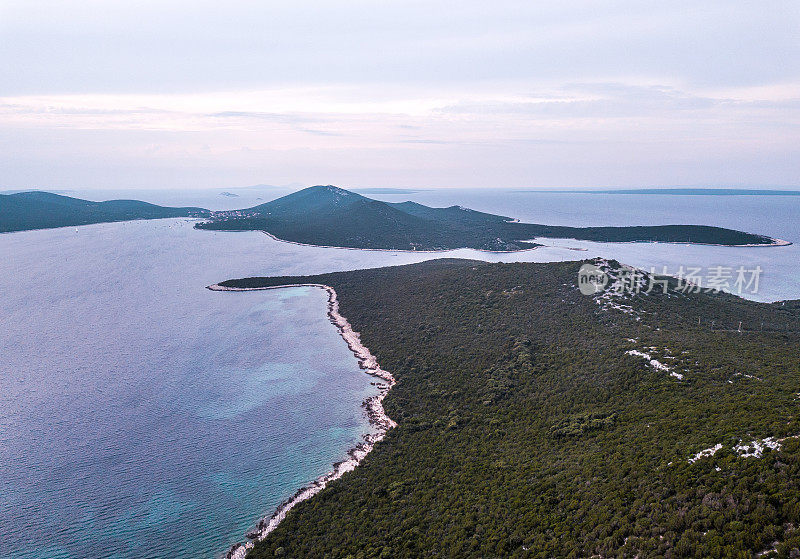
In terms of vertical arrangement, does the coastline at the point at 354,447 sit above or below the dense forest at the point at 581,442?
below

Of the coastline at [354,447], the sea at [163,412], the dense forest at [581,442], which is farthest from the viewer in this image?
the sea at [163,412]

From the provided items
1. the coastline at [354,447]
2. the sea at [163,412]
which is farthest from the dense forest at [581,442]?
the sea at [163,412]

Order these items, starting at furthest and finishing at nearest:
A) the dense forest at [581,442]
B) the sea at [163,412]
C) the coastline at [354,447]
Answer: the sea at [163,412], the coastline at [354,447], the dense forest at [581,442]

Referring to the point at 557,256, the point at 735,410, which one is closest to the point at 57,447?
the point at 735,410

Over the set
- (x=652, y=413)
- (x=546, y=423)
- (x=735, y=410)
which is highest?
(x=735, y=410)

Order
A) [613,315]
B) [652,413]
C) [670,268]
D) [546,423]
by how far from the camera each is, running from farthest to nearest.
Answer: [670,268], [613,315], [546,423], [652,413]

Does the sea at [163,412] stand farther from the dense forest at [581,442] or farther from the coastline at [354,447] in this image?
the dense forest at [581,442]

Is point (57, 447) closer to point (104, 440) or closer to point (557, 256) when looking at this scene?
point (104, 440)
